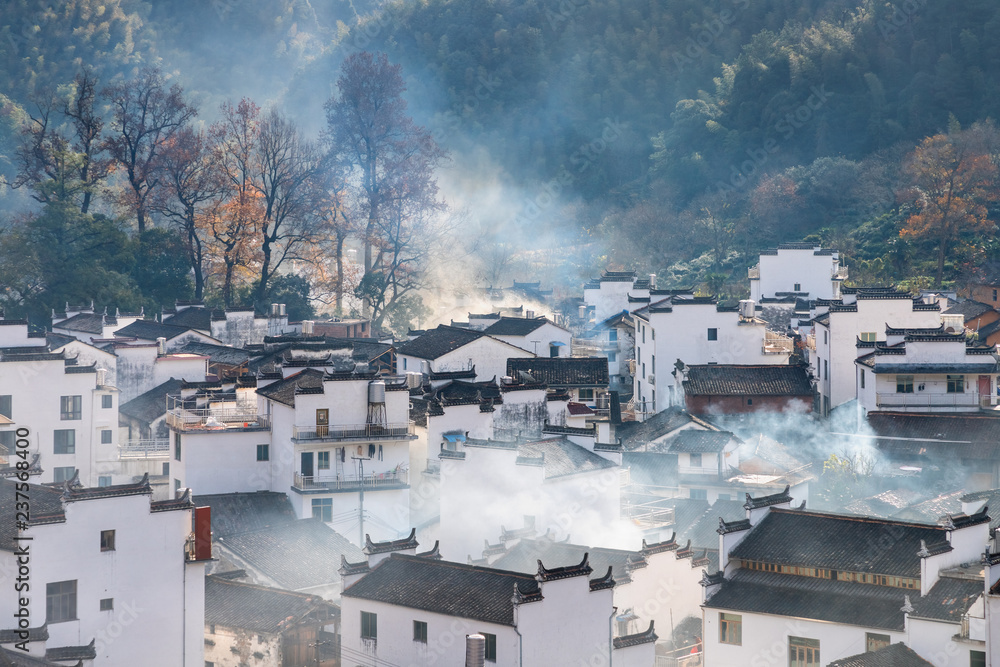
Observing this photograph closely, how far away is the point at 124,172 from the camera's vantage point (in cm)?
6644

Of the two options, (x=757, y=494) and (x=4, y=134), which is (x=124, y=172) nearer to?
(x=4, y=134)

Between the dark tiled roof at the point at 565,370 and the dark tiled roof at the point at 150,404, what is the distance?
996 centimetres

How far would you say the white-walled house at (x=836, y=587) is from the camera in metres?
21.7

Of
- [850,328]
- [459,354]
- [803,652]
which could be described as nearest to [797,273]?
[850,328]

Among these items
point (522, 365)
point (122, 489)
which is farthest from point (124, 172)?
point (122, 489)

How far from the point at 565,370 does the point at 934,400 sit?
417 inches

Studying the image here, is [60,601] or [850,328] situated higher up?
[850,328]

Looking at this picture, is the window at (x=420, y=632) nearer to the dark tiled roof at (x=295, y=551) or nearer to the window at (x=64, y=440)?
the dark tiled roof at (x=295, y=551)

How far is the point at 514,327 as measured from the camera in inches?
1788

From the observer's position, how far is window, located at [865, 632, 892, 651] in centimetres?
2206

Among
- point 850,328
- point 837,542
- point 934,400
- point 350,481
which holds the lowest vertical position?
point 837,542

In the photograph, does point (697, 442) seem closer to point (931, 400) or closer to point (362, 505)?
point (931, 400)

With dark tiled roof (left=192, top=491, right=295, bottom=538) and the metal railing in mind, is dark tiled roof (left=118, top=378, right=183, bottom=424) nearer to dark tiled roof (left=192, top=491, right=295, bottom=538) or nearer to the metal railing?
dark tiled roof (left=192, top=491, right=295, bottom=538)

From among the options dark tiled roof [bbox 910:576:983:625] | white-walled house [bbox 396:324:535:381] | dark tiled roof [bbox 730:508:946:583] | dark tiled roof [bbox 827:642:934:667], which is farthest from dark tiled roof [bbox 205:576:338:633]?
white-walled house [bbox 396:324:535:381]
